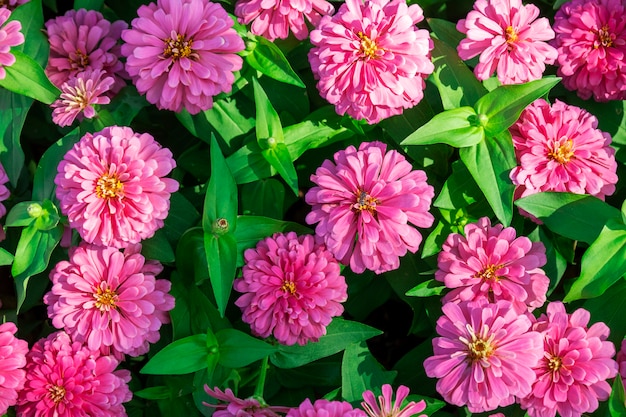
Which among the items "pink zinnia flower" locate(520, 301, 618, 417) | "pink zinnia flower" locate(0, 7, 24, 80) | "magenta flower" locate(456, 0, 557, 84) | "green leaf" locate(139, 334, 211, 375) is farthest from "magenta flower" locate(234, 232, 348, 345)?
"pink zinnia flower" locate(0, 7, 24, 80)

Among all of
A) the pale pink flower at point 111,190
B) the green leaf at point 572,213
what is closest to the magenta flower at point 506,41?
the green leaf at point 572,213

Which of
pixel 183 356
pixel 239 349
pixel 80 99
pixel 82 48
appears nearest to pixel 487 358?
pixel 239 349

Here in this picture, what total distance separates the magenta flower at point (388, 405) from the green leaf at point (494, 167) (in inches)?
18.9

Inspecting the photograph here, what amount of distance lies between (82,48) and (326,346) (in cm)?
104

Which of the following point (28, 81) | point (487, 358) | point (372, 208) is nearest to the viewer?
point (487, 358)

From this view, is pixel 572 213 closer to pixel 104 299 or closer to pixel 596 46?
pixel 596 46

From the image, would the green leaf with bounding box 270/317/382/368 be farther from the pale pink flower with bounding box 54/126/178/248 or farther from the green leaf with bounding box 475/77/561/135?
the green leaf with bounding box 475/77/561/135

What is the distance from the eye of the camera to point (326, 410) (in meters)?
1.48

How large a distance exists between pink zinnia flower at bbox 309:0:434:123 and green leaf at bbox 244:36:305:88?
0.43ft

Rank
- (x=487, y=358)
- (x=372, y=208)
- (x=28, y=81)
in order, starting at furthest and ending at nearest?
(x=28, y=81) → (x=372, y=208) → (x=487, y=358)

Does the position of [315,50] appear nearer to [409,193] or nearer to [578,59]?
[409,193]

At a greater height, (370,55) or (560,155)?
(370,55)

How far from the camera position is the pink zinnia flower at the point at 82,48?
1.87 meters

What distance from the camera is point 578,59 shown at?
178 cm
